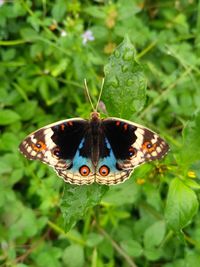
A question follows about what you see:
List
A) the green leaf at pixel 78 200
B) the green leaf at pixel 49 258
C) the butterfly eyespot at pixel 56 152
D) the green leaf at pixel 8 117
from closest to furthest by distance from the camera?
the green leaf at pixel 78 200, the butterfly eyespot at pixel 56 152, the green leaf at pixel 49 258, the green leaf at pixel 8 117

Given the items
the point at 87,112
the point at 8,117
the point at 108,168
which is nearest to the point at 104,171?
the point at 108,168

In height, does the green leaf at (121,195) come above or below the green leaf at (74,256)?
above

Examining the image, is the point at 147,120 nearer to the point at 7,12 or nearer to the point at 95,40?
A: the point at 95,40

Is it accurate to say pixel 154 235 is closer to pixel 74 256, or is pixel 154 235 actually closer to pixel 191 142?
pixel 74 256

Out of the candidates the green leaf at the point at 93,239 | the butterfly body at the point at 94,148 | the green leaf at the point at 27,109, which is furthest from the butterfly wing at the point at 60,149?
the green leaf at the point at 27,109

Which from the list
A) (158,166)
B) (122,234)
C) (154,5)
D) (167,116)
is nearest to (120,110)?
(158,166)

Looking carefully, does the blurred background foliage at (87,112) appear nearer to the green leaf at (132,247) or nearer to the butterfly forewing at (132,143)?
the green leaf at (132,247)

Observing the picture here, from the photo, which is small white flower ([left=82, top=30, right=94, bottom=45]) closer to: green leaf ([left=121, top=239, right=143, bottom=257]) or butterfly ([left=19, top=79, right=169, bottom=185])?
butterfly ([left=19, top=79, right=169, bottom=185])
